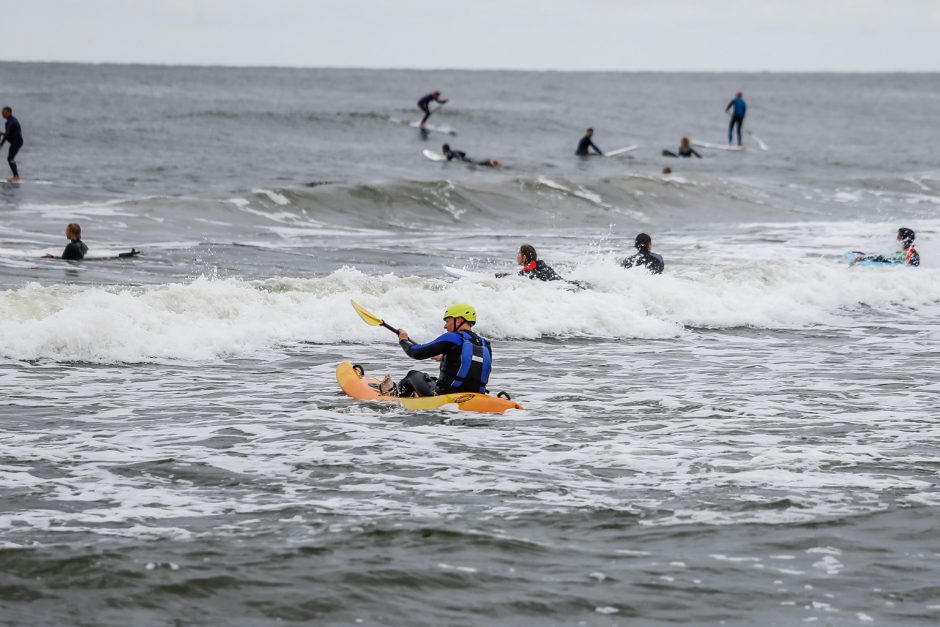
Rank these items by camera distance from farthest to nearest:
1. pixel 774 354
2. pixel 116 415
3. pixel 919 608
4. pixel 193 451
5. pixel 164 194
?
1. pixel 164 194
2. pixel 774 354
3. pixel 116 415
4. pixel 193 451
5. pixel 919 608

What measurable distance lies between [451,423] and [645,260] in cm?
883

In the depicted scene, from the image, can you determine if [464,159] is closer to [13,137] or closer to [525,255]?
[13,137]

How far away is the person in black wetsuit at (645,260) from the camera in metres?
18.7

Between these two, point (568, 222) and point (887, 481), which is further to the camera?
point (568, 222)

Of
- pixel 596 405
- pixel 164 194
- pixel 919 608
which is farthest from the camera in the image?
pixel 164 194

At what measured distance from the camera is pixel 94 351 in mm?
13195

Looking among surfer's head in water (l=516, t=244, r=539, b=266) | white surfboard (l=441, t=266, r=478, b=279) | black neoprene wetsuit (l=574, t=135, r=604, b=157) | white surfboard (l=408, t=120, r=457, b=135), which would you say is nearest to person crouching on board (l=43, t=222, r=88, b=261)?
white surfboard (l=441, t=266, r=478, b=279)

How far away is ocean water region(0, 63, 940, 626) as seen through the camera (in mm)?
6715

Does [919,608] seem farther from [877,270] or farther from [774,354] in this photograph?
[877,270]

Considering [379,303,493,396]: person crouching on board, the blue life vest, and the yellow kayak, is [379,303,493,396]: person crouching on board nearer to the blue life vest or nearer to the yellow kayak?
the blue life vest

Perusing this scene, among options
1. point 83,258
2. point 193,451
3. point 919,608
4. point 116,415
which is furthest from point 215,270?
point 919,608

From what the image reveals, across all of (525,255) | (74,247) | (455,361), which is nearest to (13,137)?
(74,247)

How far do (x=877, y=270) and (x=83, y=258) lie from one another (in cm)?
1302

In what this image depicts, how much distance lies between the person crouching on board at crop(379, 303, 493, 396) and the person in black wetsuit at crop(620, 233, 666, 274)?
7778 millimetres
